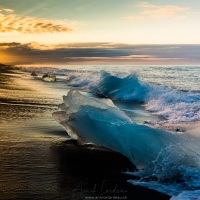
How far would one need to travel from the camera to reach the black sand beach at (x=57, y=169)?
508 centimetres

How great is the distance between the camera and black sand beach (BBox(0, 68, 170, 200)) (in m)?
5.08

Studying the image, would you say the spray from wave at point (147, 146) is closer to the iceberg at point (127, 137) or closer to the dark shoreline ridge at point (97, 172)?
the iceberg at point (127, 137)

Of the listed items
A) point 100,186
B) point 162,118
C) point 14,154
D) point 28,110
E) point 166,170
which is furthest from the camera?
point 162,118

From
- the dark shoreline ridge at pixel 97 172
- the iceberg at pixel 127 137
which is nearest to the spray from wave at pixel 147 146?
the iceberg at pixel 127 137

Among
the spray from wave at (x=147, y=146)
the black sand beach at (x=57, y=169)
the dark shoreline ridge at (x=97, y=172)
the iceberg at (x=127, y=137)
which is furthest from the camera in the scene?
the iceberg at (x=127, y=137)

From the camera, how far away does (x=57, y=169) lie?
241 inches

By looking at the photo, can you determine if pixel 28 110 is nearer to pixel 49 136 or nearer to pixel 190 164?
pixel 49 136

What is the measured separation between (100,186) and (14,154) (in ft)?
7.50

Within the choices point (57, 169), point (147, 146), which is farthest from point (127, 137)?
point (57, 169)

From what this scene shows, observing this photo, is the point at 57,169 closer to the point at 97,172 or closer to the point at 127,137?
the point at 97,172

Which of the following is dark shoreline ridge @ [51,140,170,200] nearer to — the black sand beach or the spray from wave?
the black sand beach

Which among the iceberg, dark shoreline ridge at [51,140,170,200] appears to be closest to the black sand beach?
dark shoreline ridge at [51,140,170,200]

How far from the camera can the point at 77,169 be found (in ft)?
20.6

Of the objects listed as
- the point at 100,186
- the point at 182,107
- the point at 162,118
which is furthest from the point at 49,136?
the point at 182,107
